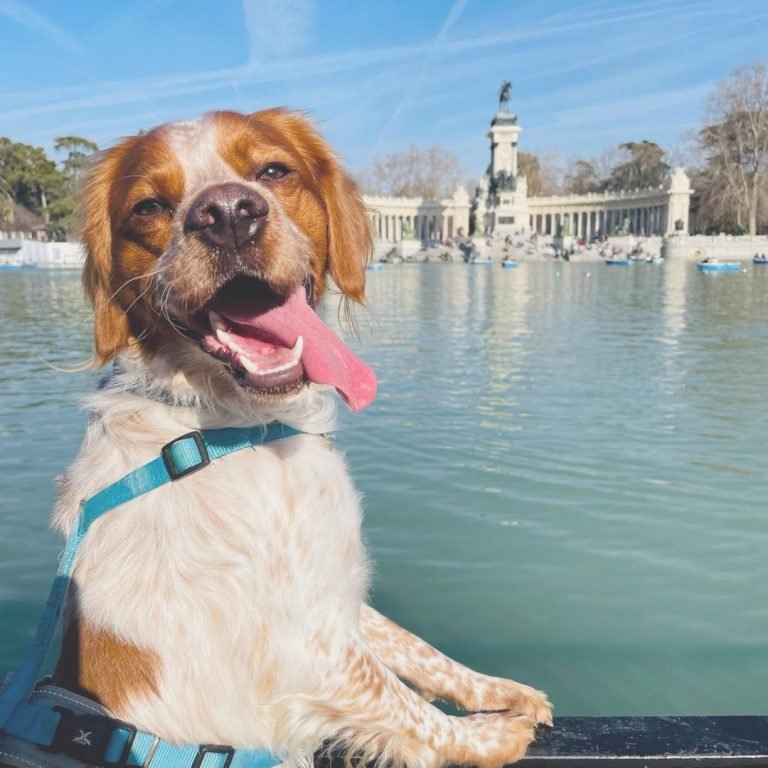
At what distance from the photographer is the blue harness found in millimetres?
2129

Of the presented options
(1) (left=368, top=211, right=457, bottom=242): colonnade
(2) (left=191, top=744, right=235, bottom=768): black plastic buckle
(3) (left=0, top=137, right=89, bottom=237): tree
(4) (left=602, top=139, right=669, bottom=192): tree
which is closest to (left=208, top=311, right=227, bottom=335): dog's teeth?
(2) (left=191, top=744, right=235, bottom=768): black plastic buckle

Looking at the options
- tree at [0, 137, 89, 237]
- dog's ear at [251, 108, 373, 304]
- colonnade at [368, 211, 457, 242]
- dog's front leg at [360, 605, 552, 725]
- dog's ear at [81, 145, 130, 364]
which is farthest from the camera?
colonnade at [368, 211, 457, 242]

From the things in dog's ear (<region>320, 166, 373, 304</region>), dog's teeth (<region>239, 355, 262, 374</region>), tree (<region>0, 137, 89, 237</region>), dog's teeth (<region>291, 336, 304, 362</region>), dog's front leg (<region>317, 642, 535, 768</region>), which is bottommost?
dog's front leg (<region>317, 642, 535, 768</region>)

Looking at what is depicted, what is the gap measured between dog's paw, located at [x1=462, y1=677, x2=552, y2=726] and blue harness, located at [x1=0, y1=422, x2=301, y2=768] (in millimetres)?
1107

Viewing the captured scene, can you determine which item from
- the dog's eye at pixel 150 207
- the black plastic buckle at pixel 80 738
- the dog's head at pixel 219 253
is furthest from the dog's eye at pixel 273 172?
the black plastic buckle at pixel 80 738

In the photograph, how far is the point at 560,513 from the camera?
21.8 feet

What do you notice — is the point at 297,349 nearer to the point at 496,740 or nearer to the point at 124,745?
the point at 124,745

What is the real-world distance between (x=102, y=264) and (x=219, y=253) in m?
0.56

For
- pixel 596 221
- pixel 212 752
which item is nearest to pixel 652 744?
pixel 212 752

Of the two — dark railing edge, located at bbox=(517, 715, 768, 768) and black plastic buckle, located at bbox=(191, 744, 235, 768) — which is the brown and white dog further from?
dark railing edge, located at bbox=(517, 715, 768, 768)

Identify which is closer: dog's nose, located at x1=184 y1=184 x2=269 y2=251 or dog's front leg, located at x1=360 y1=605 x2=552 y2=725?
dog's nose, located at x1=184 y1=184 x2=269 y2=251

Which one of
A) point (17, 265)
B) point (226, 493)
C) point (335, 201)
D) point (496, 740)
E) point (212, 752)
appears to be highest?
point (17, 265)

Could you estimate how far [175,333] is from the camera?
2.72 metres

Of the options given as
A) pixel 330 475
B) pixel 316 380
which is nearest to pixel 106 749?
pixel 330 475
